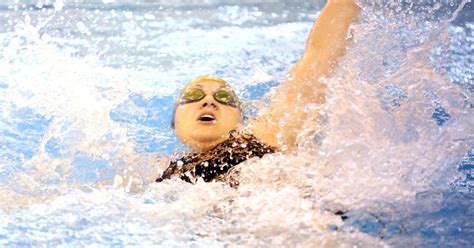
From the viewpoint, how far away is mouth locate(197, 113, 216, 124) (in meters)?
2.63

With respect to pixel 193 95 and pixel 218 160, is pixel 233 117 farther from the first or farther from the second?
pixel 218 160

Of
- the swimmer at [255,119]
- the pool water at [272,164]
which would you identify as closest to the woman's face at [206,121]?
the swimmer at [255,119]

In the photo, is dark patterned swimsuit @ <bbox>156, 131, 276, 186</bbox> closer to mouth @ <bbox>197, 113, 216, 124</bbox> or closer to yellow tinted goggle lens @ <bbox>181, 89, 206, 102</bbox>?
mouth @ <bbox>197, 113, 216, 124</bbox>

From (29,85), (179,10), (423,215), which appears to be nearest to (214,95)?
(423,215)

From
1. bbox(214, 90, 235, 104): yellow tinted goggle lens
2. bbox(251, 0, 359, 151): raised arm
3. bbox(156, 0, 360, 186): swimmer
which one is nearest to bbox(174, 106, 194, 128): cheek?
bbox(156, 0, 360, 186): swimmer

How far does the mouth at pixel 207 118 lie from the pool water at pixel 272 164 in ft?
0.77

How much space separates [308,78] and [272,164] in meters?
0.34

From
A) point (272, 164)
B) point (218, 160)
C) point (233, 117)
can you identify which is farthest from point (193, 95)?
point (272, 164)

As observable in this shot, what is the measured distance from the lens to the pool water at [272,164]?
6.84 ft

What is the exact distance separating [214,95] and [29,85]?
1.51 meters

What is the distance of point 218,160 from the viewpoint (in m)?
2.39

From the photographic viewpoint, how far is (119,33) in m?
4.74

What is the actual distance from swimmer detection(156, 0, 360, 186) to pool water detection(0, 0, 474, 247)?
0.06 m

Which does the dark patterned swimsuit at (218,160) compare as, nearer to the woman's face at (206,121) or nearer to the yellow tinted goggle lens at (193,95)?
the woman's face at (206,121)
